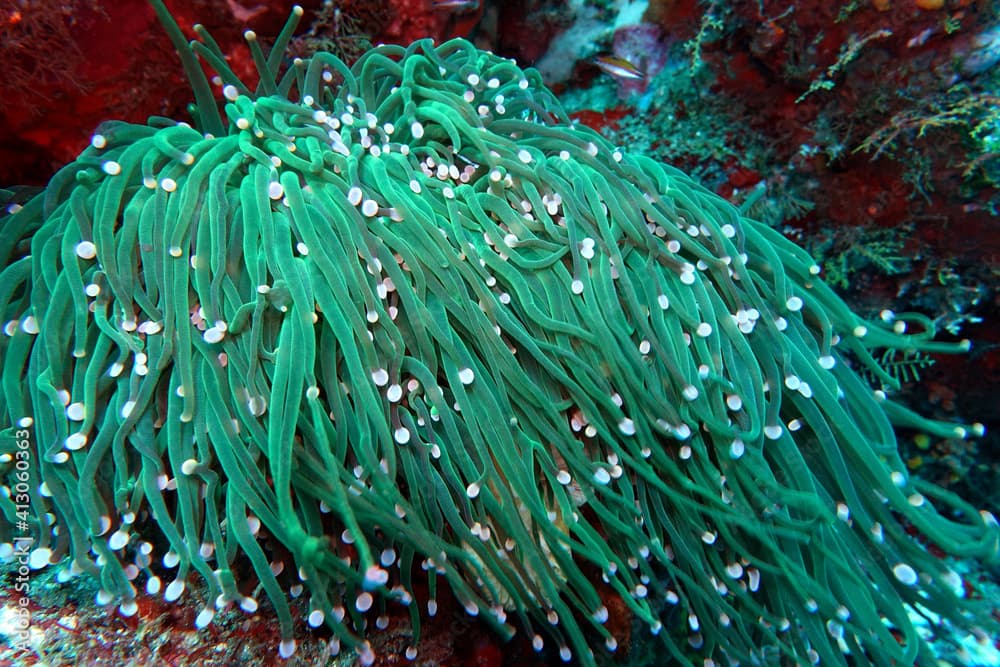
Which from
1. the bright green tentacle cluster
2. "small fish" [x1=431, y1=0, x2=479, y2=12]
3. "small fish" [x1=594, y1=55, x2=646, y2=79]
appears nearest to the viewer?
the bright green tentacle cluster

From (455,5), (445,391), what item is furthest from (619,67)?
(445,391)

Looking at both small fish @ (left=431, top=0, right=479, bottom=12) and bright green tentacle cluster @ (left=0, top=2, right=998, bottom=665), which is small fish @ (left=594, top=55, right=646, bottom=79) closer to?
small fish @ (left=431, top=0, right=479, bottom=12)

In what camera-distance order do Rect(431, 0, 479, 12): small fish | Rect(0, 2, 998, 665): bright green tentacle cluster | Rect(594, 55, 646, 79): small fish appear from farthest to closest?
Rect(594, 55, 646, 79): small fish, Rect(431, 0, 479, 12): small fish, Rect(0, 2, 998, 665): bright green tentacle cluster

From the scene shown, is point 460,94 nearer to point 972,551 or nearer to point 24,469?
point 24,469

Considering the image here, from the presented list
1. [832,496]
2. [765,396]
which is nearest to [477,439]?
[765,396]


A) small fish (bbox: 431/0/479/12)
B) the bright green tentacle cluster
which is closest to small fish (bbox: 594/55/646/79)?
small fish (bbox: 431/0/479/12)
